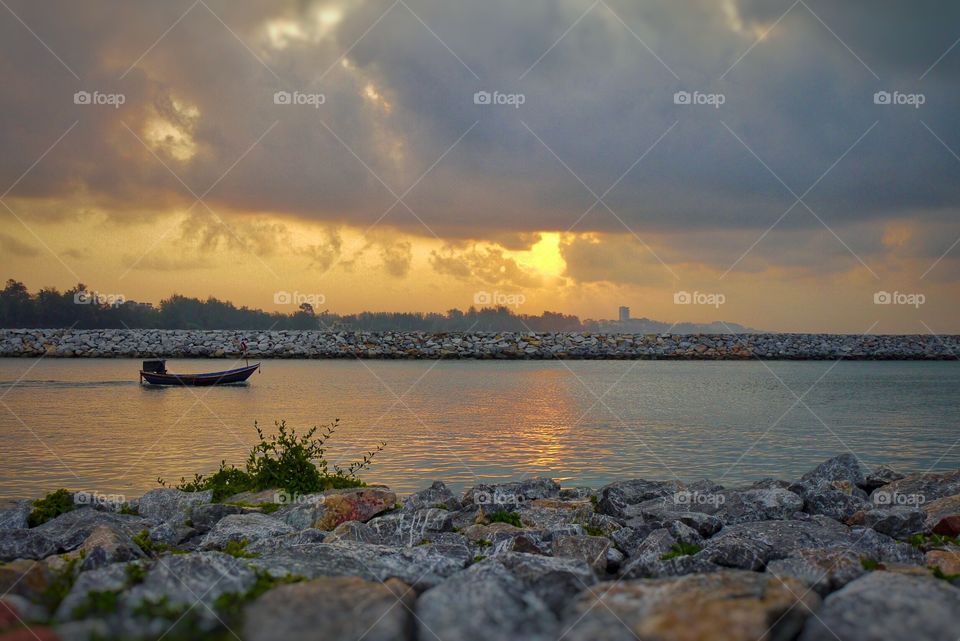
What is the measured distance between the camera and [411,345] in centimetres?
6538

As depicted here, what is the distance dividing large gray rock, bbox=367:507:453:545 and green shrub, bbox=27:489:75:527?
14.7ft

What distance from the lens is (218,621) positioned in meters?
4.26

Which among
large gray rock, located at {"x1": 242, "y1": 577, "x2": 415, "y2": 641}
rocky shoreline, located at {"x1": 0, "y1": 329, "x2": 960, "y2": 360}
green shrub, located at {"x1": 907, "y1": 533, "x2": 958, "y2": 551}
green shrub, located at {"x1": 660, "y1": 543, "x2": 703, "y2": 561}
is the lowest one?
green shrub, located at {"x1": 660, "y1": 543, "x2": 703, "y2": 561}

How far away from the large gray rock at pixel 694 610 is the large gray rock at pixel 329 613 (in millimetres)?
933

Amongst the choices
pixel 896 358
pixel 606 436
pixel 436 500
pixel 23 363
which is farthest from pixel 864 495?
pixel 896 358

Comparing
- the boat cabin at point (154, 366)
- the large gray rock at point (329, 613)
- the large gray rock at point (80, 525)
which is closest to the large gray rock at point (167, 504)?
the large gray rock at point (80, 525)

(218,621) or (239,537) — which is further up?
(218,621)

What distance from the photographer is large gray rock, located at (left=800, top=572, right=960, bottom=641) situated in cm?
406

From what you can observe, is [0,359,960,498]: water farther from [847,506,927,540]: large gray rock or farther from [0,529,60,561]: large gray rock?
[847,506,927,540]: large gray rock

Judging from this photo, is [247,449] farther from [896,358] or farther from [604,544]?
[896,358]

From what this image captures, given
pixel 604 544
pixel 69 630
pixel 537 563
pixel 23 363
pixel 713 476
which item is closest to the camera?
pixel 69 630

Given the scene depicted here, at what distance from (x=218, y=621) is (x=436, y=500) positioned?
728 centimetres

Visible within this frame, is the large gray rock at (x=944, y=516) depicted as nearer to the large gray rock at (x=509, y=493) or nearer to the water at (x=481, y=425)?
the large gray rock at (x=509, y=493)

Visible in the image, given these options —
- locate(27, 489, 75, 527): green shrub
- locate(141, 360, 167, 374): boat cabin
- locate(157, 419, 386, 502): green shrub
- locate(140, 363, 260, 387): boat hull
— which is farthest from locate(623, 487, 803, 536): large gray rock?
locate(141, 360, 167, 374): boat cabin
